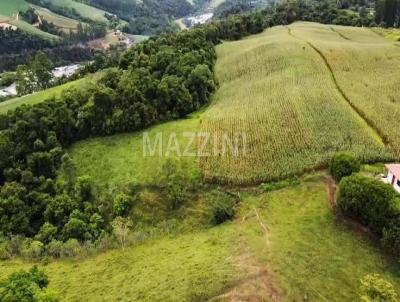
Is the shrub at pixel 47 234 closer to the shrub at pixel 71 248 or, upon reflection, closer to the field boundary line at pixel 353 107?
the shrub at pixel 71 248

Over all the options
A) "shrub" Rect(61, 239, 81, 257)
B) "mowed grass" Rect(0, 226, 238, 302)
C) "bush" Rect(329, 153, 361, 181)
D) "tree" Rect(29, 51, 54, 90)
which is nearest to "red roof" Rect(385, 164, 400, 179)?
"bush" Rect(329, 153, 361, 181)

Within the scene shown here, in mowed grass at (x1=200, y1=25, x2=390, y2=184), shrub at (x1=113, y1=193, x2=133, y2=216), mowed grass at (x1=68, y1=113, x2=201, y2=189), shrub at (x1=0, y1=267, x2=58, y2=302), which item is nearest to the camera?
shrub at (x1=0, y1=267, x2=58, y2=302)

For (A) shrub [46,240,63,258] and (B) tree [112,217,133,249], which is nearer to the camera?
(B) tree [112,217,133,249]

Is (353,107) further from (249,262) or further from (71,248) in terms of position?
(71,248)

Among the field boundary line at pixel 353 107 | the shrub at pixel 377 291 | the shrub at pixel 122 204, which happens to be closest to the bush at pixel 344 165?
the field boundary line at pixel 353 107

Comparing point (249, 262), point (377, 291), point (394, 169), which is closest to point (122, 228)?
point (249, 262)

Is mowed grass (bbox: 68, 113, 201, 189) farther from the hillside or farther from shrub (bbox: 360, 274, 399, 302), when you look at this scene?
shrub (bbox: 360, 274, 399, 302)

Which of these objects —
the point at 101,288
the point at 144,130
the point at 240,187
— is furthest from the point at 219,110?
the point at 101,288
